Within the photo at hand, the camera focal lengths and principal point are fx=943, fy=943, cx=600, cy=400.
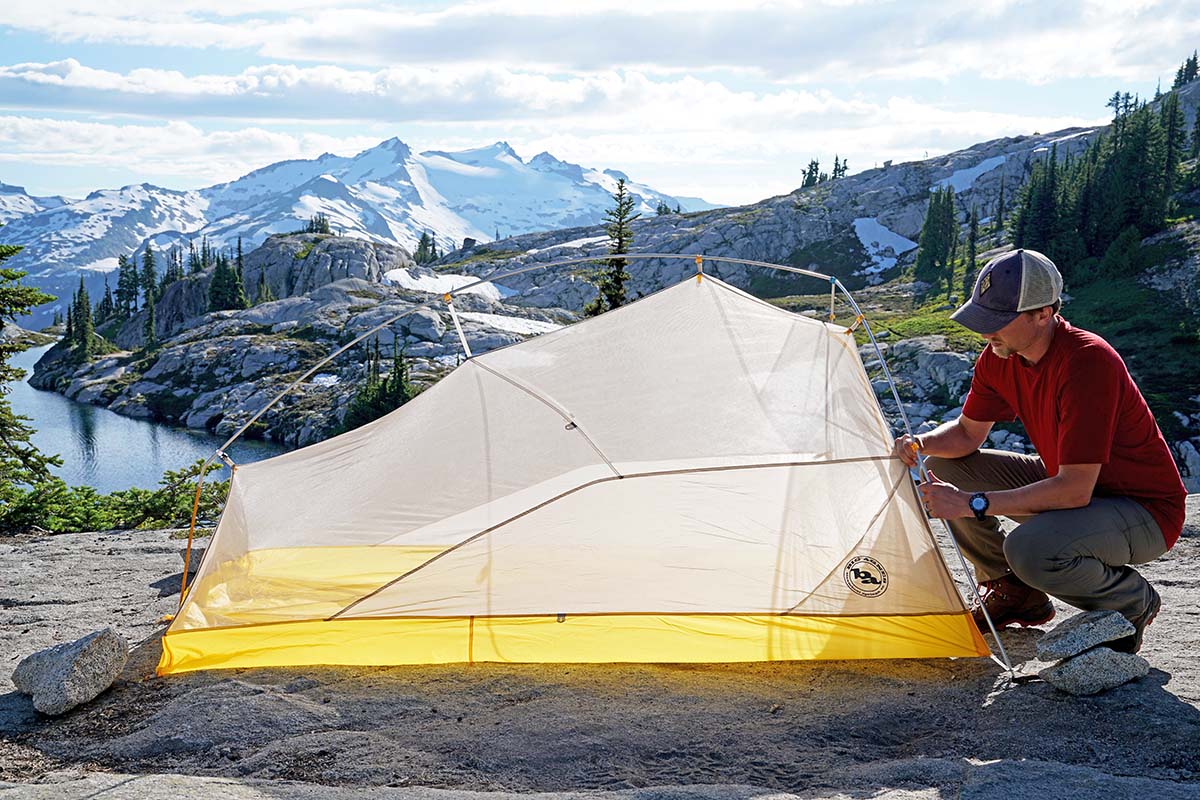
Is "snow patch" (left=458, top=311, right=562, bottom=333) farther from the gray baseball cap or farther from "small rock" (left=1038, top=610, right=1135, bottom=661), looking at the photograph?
"small rock" (left=1038, top=610, right=1135, bottom=661)

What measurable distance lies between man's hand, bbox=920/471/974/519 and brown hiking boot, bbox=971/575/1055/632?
128 centimetres

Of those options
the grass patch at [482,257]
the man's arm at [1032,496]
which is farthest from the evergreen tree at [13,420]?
the grass patch at [482,257]

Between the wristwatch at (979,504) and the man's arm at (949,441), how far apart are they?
0.92 metres

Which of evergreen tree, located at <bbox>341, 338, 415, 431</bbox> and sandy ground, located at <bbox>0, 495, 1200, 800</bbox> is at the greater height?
sandy ground, located at <bbox>0, 495, 1200, 800</bbox>

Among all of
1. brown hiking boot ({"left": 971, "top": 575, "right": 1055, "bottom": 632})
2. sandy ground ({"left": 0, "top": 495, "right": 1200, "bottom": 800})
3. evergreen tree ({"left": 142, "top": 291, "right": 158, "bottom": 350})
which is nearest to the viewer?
sandy ground ({"left": 0, "top": 495, "right": 1200, "bottom": 800})

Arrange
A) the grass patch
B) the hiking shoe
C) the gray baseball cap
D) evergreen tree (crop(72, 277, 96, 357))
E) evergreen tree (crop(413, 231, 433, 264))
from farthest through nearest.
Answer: evergreen tree (crop(413, 231, 433, 264)) < the grass patch < evergreen tree (crop(72, 277, 96, 357)) < the hiking shoe < the gray baseball cap

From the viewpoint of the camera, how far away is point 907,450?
20.9ft

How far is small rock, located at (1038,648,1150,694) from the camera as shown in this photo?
5.25 meters

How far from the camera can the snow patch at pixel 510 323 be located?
88.1 metres

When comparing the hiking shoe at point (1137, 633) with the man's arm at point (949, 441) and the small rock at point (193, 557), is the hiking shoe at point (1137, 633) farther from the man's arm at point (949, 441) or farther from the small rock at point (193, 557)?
the small rock at point (193, 557)

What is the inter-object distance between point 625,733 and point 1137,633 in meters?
3.14

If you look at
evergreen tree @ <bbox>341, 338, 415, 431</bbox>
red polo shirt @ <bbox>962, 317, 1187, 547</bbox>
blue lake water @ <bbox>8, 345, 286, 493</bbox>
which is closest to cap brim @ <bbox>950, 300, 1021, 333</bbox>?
red polo shirt @ <bbox>962, 317, 1187, 547</bbox>

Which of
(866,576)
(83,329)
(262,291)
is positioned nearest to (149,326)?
(83,329)

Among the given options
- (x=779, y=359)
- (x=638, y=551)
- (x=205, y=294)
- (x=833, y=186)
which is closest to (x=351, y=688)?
(x=638, y=551)
